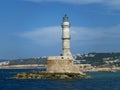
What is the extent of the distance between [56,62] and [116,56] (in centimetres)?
10899

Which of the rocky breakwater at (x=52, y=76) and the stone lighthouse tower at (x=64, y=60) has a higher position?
the stone lighthouse tower at (x=64, y=60)

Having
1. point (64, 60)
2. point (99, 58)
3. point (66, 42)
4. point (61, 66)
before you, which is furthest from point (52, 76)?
point (99, 58)

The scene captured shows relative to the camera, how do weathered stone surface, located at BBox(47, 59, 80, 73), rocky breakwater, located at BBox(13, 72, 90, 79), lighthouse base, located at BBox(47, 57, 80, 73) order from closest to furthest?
lighthouse base, located at BBox(47, 57, 80, 73), weathered stone surface, located at BBox(47, 59, 80, 73), rocky breakwater, located at BBox(13, 72, 90, 79)

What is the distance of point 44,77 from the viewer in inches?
3014

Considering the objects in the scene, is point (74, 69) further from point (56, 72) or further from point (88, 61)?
point (88, 61)

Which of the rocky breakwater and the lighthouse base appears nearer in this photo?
the lighthouse base

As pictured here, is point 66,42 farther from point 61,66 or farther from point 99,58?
point 99,58

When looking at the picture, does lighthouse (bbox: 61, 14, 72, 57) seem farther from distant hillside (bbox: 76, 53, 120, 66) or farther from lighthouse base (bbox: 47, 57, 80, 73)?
distant hillside (bbox: 76, 53, 120, 66)

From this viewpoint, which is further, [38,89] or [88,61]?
[88,61]

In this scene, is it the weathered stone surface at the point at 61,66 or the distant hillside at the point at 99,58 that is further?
the distant hillside at the point at 99,58

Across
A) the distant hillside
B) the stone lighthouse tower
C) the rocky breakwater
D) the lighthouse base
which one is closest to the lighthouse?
the stone lighthouse tower

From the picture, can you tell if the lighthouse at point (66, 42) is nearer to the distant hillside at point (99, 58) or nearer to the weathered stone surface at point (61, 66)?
the weathered stone surface at point (61, 66)

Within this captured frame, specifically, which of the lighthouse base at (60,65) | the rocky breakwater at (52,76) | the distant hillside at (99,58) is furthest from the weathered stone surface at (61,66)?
the distant hillside at (99,58)

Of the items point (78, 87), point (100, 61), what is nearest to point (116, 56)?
point (100, 61)
